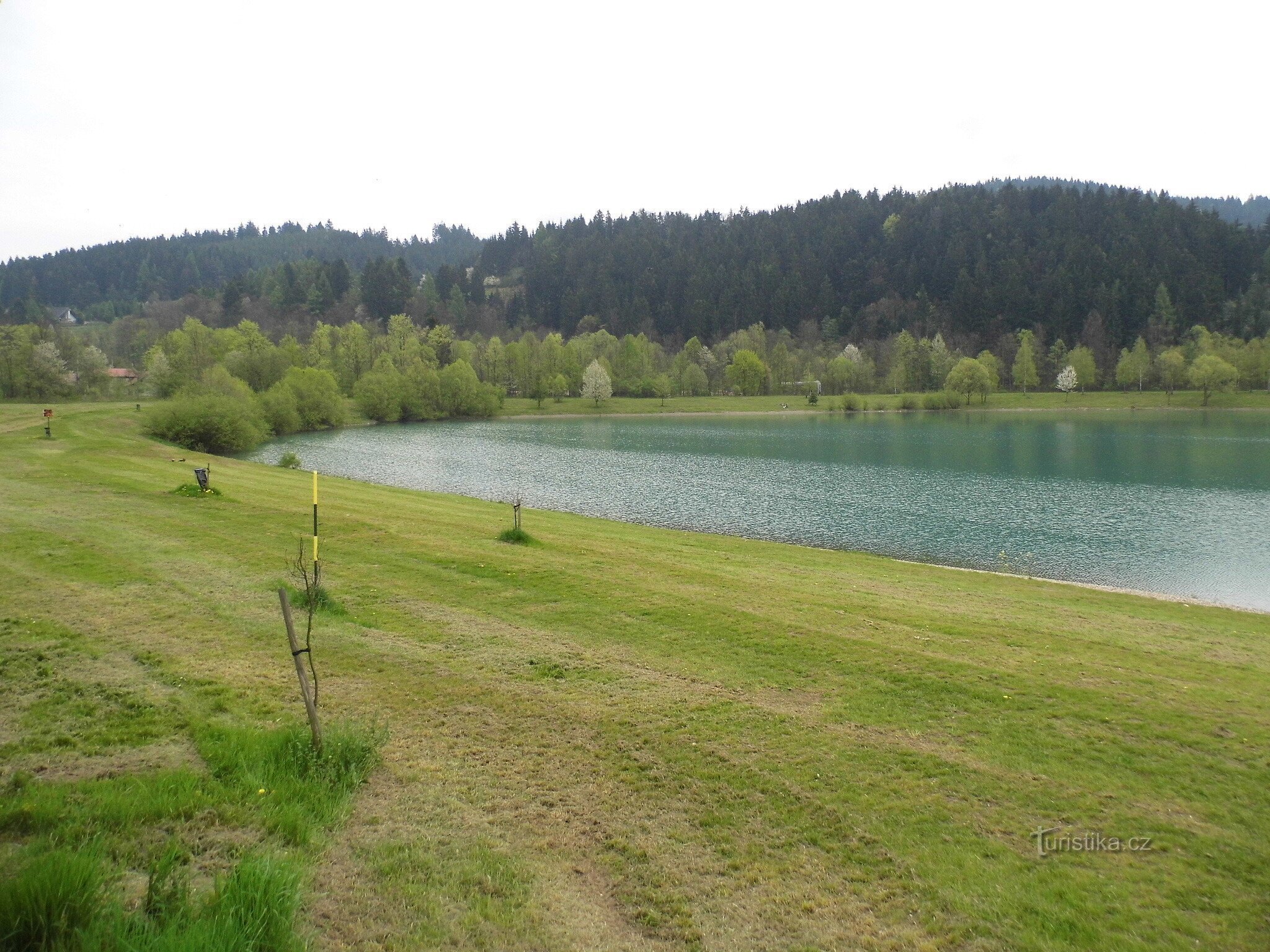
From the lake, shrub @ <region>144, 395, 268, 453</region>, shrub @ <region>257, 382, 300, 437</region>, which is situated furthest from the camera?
shrub @ <region>257, 382, 300, 437</region>

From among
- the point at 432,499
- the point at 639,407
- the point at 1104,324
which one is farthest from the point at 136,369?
the point at 1104,324

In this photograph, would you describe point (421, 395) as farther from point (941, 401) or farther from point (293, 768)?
point (293, 768)

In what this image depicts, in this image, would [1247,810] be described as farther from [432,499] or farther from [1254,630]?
[432,499]

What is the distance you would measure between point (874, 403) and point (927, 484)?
82.5 meters

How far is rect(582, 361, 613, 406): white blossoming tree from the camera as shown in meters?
128

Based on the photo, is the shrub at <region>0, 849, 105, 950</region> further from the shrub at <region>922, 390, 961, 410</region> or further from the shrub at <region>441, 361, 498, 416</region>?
the shrub at <region>922, 390, 961, 410</region>

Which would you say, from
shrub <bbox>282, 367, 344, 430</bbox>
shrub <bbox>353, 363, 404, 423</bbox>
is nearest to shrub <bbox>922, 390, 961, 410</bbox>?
shrub <bbox>353, 363, 404, 423</bbox>

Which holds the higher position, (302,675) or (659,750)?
(302,675)

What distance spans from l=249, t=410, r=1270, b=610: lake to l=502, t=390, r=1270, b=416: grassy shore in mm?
26952

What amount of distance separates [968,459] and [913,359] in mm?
89516

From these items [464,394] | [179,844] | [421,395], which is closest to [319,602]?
[179,844]

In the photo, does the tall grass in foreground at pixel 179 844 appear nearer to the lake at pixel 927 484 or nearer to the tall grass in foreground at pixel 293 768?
the tall grass in foreground at pixel 293 768

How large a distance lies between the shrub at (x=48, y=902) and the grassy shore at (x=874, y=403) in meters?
117

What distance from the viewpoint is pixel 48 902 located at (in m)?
4.54
